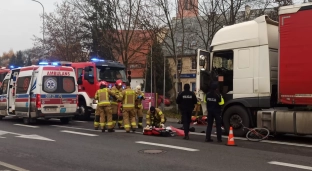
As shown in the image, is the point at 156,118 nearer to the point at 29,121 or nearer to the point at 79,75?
the point at 29,121

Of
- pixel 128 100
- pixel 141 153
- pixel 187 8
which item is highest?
pixel 187 8

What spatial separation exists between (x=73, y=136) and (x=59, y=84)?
14.4 ft

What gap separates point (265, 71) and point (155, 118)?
389 centimetres

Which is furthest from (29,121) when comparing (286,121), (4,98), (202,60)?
(286,121)

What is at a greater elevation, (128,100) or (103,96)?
(103,96)

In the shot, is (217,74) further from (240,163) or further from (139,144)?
(240,163)

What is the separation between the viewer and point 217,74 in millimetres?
12703

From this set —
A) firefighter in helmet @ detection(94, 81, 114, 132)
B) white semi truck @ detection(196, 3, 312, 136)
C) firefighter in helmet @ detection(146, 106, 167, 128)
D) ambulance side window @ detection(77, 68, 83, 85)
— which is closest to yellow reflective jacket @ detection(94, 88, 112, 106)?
firefighter in helmet @ detection(94, 81, 114, 132)

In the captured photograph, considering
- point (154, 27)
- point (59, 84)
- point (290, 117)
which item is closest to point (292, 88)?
point (290, 117)

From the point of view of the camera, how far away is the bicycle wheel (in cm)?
1114

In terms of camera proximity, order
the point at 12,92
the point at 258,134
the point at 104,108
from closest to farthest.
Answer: the point at 258,134 → the point at 104,108 → the point at 12,92

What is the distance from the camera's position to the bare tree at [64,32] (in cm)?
3694

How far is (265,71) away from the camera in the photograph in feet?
37.1

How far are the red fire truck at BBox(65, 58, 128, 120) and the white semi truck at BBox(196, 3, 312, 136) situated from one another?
623 centimetres
